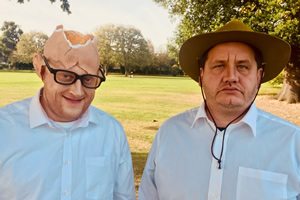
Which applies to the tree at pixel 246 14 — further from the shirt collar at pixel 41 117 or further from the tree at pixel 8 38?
the tree at pixel 8 38

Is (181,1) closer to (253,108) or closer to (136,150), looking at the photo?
(136,150)

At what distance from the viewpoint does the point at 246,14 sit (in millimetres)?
14867

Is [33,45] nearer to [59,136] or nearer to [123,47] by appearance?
[59,136]

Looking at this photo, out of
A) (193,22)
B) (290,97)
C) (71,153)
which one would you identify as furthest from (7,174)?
(290,97)

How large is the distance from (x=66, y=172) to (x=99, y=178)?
0.28 m

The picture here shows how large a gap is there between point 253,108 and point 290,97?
1891 cm

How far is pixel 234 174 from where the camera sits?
206 cm

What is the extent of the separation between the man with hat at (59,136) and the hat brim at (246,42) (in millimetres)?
902

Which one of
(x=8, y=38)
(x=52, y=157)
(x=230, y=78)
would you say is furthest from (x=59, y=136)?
(x=8, y=38)

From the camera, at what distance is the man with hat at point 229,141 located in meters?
2.00

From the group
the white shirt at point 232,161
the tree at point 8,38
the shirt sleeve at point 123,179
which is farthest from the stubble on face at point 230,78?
the tree at point 8,38

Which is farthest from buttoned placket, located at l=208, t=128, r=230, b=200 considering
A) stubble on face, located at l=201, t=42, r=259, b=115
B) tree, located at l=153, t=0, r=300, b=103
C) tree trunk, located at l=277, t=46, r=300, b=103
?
tree trunk, located at l=277, t=46, r=300, b=103

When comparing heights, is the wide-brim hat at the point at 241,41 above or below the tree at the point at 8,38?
below

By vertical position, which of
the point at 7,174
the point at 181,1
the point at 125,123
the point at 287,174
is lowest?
the point at 125,123
